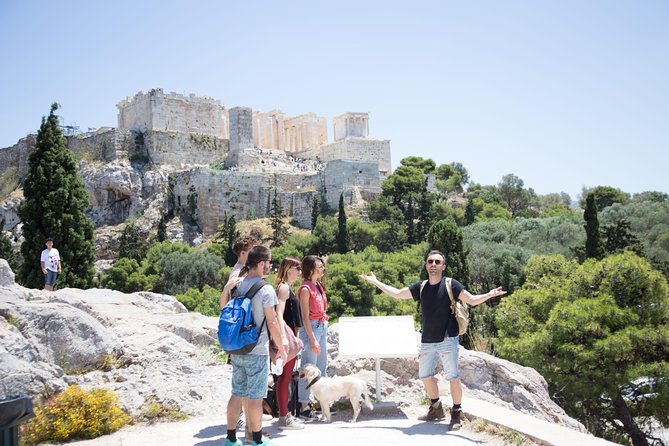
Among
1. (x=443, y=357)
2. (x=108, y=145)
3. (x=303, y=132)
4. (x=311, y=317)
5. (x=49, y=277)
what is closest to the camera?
(x=443, y=357)

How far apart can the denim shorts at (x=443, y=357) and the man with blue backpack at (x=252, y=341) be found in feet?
4.81

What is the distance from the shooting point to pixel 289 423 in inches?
209

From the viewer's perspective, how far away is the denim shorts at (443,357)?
209 inches

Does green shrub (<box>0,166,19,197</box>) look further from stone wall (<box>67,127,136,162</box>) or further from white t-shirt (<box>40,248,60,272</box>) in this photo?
white t-shirt (<box>40,248,60,272</box>)

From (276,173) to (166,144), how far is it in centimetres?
853

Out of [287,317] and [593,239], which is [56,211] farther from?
[593,239]

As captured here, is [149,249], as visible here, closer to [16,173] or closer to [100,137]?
[100,137]

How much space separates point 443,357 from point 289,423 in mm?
1426

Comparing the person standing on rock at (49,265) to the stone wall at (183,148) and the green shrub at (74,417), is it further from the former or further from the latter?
the stone wall at (183,148)

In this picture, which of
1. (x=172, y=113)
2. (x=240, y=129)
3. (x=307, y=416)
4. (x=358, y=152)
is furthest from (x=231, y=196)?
(x=307, y=416)

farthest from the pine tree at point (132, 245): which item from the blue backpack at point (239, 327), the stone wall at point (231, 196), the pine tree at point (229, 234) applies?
the blue backpack at point (239, 327)

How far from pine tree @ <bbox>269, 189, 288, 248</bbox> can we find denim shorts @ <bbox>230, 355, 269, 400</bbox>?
33314 millimetres

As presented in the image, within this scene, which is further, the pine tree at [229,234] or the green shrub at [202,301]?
the pine tree at [229,234]

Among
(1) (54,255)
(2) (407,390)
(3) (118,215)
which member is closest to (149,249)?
(3) (118,215)
